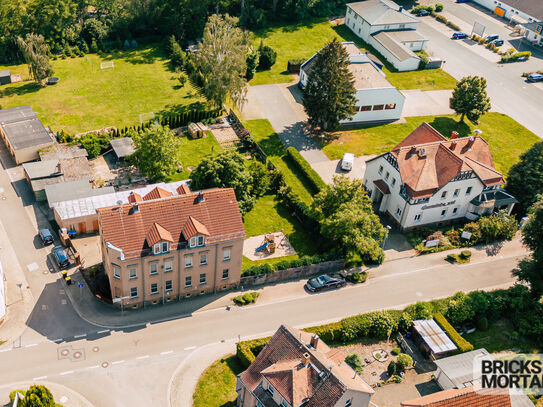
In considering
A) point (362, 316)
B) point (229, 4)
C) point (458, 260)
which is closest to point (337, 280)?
point (362, 316)

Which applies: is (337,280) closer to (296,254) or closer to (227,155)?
(296,254)

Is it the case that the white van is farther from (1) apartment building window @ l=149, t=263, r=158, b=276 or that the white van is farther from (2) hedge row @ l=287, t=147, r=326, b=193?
(1) apartment building window @ l=149, t=263, r=158, b=276

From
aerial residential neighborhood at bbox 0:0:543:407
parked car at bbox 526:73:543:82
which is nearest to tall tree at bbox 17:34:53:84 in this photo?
aerial residential neighborhood at bbox 0:0:543:407

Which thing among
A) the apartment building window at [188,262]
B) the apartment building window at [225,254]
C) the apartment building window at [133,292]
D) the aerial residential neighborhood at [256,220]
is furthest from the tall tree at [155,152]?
the apartment building window at [133,292]

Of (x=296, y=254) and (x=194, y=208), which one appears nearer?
(x=194, y=208)

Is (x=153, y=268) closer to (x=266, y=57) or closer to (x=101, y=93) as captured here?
(x=101, y=93)

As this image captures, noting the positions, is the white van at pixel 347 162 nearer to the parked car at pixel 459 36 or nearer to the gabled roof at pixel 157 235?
the gabled roof at pixel 157 235
